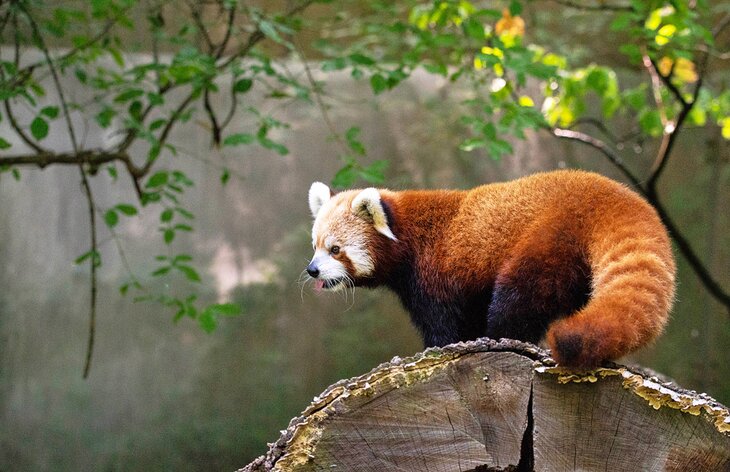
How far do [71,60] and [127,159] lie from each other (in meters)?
0.52

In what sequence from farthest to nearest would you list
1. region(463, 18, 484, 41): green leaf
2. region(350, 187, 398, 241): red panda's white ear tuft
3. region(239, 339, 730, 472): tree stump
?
A: region(463, 18, 484, 41): green leaf, region(350, 187, 398, 241): red panda's white ear tuft, region(239, 339, 730, 472): tree stump

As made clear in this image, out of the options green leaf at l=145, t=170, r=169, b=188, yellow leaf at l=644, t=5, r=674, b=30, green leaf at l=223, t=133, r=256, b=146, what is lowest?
green leaf at l=145, t=170, r=169, b=188

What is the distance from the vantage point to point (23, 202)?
16.9ft

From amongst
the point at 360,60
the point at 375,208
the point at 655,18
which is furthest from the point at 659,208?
the point at 375,208

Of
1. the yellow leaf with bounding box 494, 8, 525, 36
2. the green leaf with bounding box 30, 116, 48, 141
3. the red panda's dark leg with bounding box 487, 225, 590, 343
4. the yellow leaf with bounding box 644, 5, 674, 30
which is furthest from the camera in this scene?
the yellow leaf with bounding box 494, 8, 525, 36

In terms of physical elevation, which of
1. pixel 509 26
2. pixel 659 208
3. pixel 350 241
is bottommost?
pixel 659 208

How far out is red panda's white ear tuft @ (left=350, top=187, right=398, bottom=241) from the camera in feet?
8.01

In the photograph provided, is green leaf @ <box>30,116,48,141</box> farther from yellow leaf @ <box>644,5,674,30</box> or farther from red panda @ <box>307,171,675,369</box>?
yellow leaf @ <box>644,5,674,30</box>

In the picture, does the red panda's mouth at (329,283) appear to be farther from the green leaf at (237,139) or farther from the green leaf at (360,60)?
the green leaf at (360,60)

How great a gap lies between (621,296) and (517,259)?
0.48 meters

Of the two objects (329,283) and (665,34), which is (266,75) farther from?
(665,34)

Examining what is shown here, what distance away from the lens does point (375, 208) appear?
2.45 meters

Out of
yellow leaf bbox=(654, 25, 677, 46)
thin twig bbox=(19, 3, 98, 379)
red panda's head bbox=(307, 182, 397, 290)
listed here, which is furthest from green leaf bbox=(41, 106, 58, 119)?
yellow leaf bbox=(654, 25, 677, 46)

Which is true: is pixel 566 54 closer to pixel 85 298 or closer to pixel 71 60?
pixel 71 60
